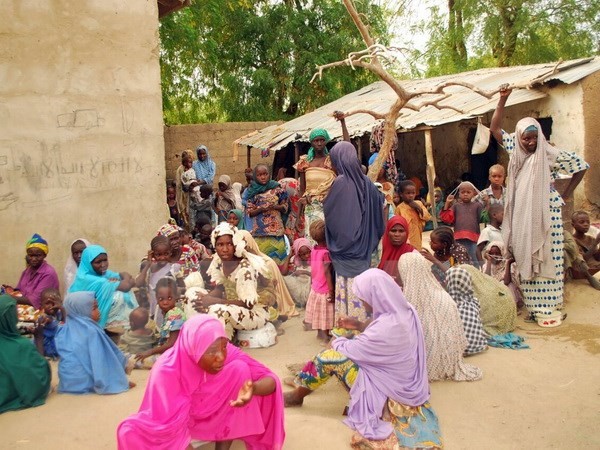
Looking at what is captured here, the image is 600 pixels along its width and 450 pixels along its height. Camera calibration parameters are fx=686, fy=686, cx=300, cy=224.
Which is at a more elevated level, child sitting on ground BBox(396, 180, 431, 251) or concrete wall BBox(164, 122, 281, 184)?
concrete wall BBox(164, 122, 281, 184)

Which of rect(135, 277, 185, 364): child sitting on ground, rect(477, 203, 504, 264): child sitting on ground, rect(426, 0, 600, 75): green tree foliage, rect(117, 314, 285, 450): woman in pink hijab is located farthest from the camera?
rect(426, 0, 600, 75): green tree foliage

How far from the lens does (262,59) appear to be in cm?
1908

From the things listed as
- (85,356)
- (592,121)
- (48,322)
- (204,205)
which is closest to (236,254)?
(85,356)

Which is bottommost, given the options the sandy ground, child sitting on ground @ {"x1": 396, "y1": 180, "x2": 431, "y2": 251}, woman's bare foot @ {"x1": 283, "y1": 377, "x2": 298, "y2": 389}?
the sandy ground

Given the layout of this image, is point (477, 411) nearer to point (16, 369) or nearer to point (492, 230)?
point (492, 230)

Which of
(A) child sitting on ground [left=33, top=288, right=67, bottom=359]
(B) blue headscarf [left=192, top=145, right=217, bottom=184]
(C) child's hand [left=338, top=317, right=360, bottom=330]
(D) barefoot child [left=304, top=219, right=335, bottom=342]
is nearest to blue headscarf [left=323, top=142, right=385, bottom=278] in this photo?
(D) barefoot child [left=304, top=219, right=335, bottom=342]

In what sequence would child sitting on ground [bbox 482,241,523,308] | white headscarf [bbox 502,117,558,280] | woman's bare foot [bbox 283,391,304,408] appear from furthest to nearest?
child sitting on ground [bbox 482,241,523,308]
white headscarf [bbox 502,117,558,280]
woman's bare foot [bbox 283,391,304,408]

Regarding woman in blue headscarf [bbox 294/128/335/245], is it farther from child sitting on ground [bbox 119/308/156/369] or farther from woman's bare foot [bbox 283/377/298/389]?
woman's bare foot [bbox 283/377/298/389]

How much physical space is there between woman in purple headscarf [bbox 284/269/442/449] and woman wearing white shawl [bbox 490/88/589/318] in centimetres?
227

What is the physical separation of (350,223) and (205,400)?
2212mm

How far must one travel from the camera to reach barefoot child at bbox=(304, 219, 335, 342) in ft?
18.6

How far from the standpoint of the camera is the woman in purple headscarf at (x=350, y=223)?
537 cm

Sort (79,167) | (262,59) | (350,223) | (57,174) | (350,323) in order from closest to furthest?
(350,323) → (350,223) → (57,174) → (79,167) → (262,59)

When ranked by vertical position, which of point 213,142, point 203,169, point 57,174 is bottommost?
point 57,174
